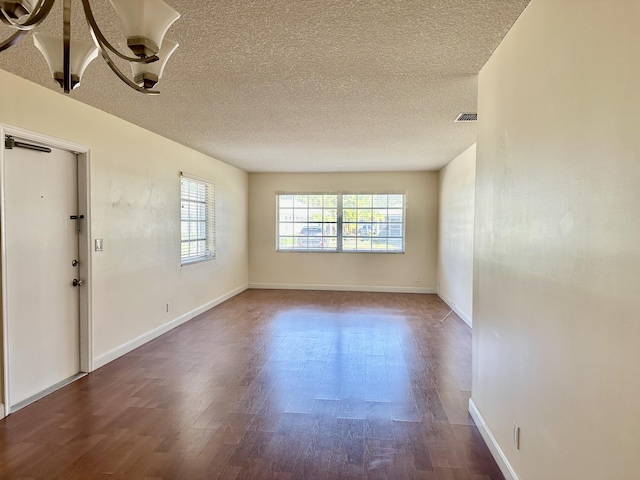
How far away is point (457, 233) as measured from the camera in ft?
19.1

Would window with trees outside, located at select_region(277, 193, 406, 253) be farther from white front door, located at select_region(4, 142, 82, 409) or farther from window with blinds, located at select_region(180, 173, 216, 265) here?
white front door, located at select_region(4, 142, 82, 409)

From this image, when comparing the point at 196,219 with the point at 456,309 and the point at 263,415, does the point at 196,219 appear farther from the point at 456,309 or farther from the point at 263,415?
the point at 456,309

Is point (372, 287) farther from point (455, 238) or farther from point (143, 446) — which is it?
point (143, 446)

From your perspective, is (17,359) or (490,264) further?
(17,359)

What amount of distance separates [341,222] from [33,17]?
6.67 meters

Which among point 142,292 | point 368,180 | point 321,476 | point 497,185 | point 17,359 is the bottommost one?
point 321,476

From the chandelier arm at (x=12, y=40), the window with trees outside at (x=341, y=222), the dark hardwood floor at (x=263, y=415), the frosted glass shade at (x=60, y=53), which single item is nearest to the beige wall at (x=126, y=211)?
the dark hardwood floor at (x=263, y=415)

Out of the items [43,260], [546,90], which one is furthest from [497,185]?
[43,260]

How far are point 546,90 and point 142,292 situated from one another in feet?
13.8

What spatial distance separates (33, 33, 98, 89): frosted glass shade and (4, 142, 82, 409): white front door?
4.91ft

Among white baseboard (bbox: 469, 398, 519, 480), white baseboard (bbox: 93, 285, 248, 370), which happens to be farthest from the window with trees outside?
white baseboard (bbox: 469, 398, 519, 480)

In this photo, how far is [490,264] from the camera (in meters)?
2.35

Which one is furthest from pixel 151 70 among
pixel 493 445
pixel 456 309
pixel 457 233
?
pixel 456 309

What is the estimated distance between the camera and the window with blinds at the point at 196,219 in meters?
5.25
